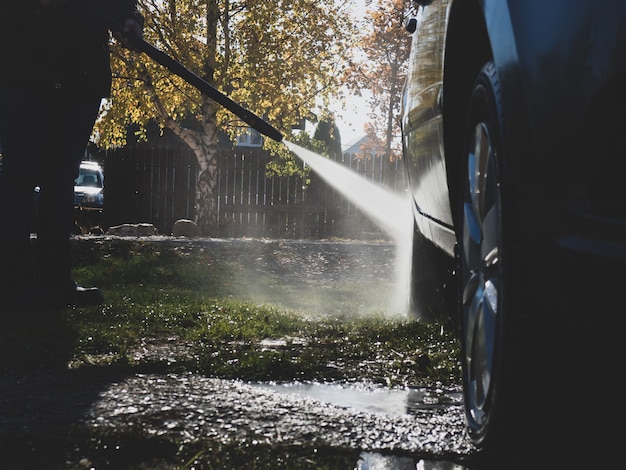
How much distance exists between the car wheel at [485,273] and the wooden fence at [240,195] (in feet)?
60.4

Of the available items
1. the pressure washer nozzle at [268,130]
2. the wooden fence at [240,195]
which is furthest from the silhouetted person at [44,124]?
the wooden fence at [240,195]

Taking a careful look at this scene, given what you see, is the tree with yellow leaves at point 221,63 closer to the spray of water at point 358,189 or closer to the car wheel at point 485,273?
the spray of water at point 358,189

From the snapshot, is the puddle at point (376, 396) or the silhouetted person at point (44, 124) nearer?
the puddle at point (376, 396)

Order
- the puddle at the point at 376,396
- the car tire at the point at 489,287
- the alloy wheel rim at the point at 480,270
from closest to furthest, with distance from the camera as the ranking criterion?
the car tire at the point at 489,287
the alloy wheel rim at the point at 480,270
the puddle at the point at 376,396

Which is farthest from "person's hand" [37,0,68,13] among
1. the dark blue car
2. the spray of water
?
the spray of water

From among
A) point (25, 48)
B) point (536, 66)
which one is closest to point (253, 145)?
point (25, 48)

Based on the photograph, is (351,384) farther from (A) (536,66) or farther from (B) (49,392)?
(A) (536,66)

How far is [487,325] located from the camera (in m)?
2.18

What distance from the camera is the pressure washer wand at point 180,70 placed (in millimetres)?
4977

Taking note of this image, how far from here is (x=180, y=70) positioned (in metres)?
5.69


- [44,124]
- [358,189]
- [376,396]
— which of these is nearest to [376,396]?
[376,396]

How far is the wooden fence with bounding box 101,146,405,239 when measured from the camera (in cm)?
2159

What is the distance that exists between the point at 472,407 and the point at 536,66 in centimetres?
90

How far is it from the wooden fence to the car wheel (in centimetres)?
1842
